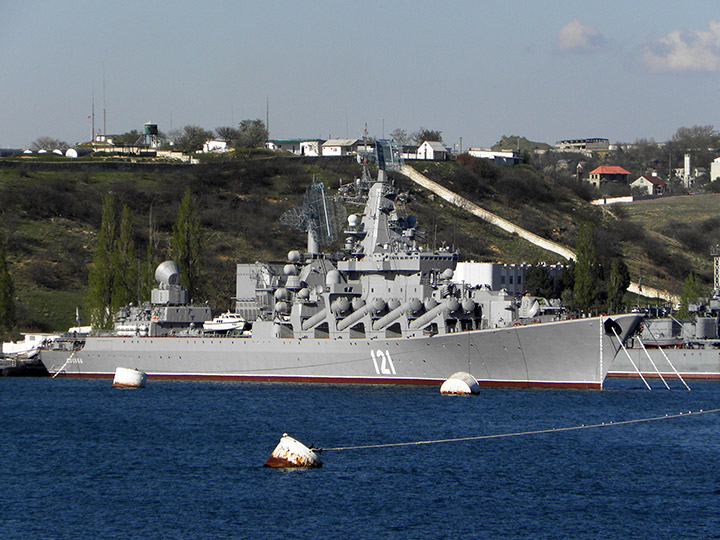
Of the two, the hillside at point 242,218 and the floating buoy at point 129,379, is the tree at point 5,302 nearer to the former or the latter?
the hillside at point 242,218

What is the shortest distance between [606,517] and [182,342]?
32.2 m

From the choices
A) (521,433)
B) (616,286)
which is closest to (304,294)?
(521,433)

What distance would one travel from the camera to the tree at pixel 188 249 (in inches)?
2505

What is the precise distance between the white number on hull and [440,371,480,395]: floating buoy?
4528 mm

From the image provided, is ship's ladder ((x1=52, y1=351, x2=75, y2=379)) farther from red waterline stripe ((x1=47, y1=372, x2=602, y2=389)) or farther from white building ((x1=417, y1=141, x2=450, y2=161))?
white building ((x1=417, y1=141, x2=450, y2=161))

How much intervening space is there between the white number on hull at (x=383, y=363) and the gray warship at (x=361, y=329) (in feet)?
0.17

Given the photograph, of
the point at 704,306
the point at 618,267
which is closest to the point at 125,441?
the point at 704,306

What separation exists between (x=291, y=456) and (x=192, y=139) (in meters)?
98.5

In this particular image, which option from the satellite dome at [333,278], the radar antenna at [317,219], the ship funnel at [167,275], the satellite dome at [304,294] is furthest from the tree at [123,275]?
the satellite dome at [333,278]

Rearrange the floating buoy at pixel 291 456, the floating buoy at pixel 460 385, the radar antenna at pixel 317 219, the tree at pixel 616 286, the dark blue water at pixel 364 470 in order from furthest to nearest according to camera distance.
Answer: the tree at pixel 616 286, the radar antenna at pixel 317 219, the floating buoy at pixel 460 385, the floating buoy at pixel 291 456, the dark blue water at pixel 364 470

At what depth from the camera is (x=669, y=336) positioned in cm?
5741

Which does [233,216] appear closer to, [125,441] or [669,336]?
[669,336]

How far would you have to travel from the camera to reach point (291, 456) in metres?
27.5

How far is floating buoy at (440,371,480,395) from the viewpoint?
41.0 meters
